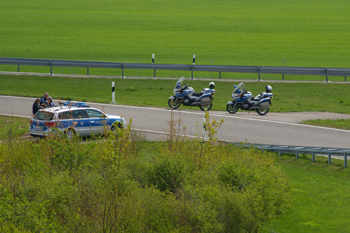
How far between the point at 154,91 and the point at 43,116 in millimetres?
10957

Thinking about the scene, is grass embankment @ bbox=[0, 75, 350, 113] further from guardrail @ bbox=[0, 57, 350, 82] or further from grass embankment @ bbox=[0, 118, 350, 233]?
grass embankment @ bbox=[0, 118, 350, 233]

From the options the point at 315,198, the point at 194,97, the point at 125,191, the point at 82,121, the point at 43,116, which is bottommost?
the point at 315,198

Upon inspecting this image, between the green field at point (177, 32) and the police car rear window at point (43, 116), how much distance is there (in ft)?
66.3

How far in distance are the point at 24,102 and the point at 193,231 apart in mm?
16139

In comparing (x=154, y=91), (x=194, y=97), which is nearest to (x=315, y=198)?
(x=194, y=97)

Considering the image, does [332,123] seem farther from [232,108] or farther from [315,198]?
[315,198]

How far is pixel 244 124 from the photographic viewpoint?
19.0 meters

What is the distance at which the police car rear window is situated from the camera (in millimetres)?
15503

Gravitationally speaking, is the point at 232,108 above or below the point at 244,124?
above

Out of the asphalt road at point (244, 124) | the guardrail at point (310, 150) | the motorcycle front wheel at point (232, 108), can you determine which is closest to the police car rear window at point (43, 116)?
the asphalt road at point (244, 124)

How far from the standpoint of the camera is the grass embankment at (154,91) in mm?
22922

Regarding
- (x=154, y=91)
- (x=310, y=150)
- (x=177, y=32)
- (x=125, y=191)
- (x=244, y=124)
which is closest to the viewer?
(x=125, y=191)

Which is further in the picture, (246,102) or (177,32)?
(177,32)

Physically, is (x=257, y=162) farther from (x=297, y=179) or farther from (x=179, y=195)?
(x=179, y=195)
